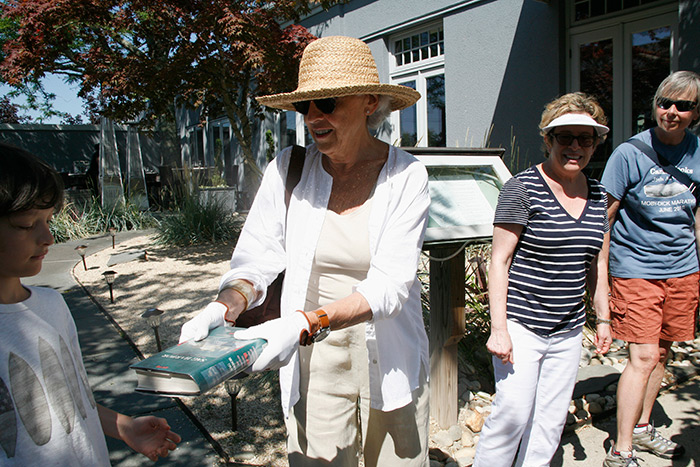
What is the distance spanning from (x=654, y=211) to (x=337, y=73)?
2044 millimetres

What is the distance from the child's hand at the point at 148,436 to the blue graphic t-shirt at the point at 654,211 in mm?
2548

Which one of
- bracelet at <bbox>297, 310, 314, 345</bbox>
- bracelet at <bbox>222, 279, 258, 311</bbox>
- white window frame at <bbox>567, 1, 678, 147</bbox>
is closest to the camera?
bracelet at <bbox>297, 310, 314, 345</bbox>

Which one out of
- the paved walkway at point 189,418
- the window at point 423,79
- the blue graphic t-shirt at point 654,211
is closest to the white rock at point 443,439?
the paved walkway at point 189,418

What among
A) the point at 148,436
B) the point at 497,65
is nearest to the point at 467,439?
the point at 148,436

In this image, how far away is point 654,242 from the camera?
→ 2811mm

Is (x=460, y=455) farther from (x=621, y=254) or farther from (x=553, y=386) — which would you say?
(x=621, y=254)

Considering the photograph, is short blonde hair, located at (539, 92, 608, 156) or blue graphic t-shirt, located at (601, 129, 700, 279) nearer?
short blonde hair, located at (539, 92, 608, 156)

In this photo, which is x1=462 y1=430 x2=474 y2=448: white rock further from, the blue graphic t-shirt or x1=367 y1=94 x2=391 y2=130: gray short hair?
x1=367 y1=94 x2=391 y2=130: gray short hair

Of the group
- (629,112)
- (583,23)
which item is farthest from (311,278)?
(583,23)

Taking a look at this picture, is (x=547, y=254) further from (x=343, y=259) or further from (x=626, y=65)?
(x=626, y=65)

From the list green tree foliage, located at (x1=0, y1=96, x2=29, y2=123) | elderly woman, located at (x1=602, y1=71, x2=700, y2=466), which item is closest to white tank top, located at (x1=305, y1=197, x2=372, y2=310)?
elderly woman, located at (x1=602, y1=71, x2=700, y2=466)

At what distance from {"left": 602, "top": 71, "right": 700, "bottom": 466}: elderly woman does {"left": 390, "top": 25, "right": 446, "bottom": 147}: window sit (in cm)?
599

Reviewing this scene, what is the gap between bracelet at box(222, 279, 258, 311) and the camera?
69.2 inches

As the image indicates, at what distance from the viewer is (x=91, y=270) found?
24.8 ft
